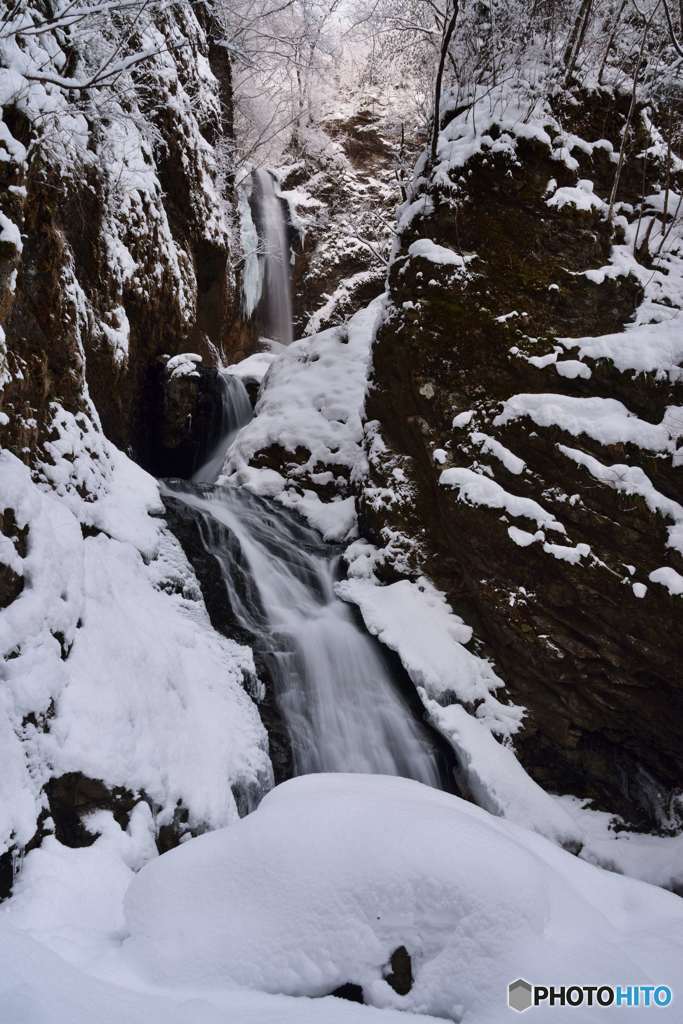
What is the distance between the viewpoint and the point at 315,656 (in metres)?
6.02

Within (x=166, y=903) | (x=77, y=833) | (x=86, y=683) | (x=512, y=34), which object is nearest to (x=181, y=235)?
(x=512, y=34)

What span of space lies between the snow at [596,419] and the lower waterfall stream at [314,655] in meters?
2.68

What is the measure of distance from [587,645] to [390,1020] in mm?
4436

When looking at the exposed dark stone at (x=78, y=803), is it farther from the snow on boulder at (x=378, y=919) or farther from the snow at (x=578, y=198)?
the snow at (x=578, y=198)

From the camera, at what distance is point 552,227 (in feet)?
21.6

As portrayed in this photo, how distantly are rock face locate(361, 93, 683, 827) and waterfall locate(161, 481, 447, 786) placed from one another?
93cm

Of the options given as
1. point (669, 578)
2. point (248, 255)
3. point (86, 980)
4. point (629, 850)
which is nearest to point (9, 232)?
point (86, 980)

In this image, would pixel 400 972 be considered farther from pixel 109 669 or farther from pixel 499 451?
pixel 499 451

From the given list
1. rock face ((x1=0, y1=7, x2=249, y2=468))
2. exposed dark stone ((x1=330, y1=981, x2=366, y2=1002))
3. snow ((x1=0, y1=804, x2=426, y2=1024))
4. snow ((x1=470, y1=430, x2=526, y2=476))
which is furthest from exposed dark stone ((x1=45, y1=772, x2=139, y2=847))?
snow ((x1=470, y1=430, x2=526, y2=476))

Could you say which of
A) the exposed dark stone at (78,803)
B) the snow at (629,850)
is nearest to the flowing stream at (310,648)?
the snow at (629,850)

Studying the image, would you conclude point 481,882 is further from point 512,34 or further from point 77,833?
point 512,34

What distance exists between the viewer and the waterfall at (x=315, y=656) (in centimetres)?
546

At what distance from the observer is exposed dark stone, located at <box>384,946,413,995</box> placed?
6.28 ft

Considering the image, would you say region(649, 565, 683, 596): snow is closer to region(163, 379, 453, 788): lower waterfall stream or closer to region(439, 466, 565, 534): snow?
region(439, 466, 565, 534): snow
